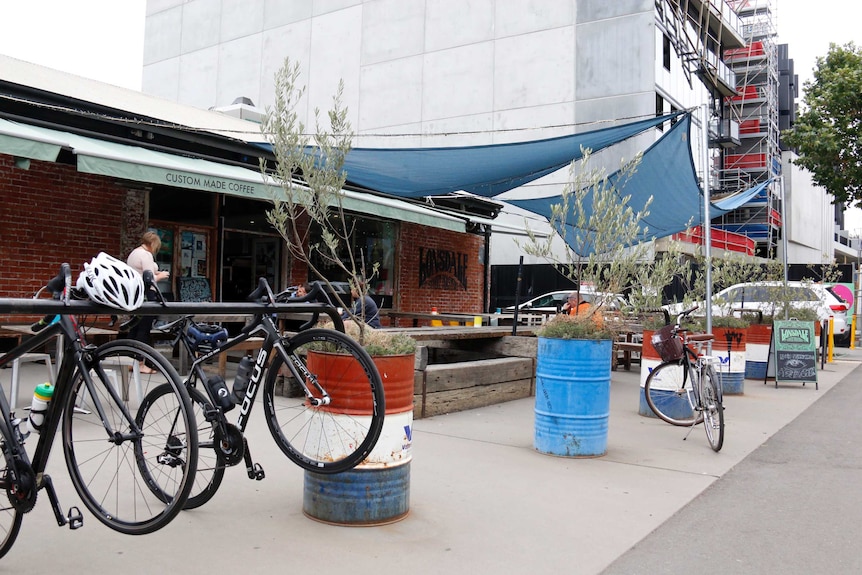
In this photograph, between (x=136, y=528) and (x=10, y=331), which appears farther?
(x=10, y=331)

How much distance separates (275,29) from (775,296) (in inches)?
970

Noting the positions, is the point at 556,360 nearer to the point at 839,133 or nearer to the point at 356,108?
the point at 839,133

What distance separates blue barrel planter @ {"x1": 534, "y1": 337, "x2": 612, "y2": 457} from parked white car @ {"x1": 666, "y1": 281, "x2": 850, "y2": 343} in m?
4.88

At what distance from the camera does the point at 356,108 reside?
2903 centimetres

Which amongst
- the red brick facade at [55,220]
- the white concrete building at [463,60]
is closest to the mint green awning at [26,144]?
the red brick facade at [55,220]

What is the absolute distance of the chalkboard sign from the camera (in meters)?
11.5

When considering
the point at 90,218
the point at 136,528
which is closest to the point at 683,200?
the point at 90,218

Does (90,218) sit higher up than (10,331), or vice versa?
(90,218)

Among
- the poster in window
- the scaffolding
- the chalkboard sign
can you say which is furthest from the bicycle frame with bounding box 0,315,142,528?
the scaffolding

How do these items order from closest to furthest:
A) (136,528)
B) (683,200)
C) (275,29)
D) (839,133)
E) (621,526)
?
(136,528) < (621,526) < (683,200) < (839,133) < (275,29)

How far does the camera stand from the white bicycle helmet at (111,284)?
2969 mm

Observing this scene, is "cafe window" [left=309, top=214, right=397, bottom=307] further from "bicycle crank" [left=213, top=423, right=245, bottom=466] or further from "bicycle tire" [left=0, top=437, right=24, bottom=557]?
"bicycle tire" [left=0, top=437, right=24, bottom=557]

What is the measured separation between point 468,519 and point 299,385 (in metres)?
1.27

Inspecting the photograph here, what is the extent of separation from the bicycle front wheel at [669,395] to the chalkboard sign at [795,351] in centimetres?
456
